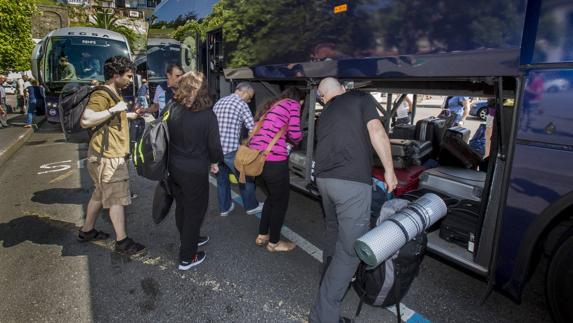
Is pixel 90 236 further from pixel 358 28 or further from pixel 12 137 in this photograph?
pixel 12 137

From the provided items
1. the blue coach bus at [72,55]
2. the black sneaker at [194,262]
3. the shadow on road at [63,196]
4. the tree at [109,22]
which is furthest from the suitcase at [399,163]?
the tree at [109,22]

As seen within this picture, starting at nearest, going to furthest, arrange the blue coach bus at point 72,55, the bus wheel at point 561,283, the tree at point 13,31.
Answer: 1. the bus wheel at point 561,283
2. the blue coach bus at point 72,55
3. the tree at point 13,31

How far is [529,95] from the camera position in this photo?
203cm

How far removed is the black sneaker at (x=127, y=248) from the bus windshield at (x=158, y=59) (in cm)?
748

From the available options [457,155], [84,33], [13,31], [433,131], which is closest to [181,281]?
[457,155]

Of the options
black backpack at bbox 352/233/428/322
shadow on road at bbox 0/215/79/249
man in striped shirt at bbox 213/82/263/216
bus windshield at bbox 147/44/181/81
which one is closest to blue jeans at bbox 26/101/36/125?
bus windshield at bbox 147/44/181/81

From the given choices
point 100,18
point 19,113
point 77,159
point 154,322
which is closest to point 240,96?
point 154,322

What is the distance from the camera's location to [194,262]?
3.26m

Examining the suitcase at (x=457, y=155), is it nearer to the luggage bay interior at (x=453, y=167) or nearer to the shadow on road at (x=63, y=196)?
the luggage bay interior at (x=453, y=167)

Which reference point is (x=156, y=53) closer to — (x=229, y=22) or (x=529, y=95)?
(x=229, y=22)

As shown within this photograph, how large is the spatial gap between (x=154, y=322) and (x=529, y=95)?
2.85 metres

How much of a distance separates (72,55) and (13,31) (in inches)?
90.0

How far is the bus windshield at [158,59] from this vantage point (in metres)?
10.2

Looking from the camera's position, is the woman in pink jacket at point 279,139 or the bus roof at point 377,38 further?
the woman in pink jacket at point 279,139
